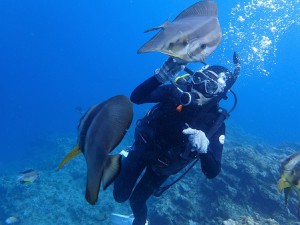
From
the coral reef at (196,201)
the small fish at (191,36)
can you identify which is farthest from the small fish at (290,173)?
the coral reef at (196,201)

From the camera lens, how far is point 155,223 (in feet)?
25.8

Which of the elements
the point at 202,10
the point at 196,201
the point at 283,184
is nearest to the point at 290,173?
the point at 283,184

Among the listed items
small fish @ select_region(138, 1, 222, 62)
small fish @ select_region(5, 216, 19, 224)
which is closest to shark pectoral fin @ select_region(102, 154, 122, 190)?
small fish @ select_region(138, 1, 222, 62)

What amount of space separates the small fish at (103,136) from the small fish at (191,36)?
34cm

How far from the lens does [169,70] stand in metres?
3.41

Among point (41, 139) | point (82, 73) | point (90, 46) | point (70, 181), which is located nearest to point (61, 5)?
point (90, 46)

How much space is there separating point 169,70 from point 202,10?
1.65 meters

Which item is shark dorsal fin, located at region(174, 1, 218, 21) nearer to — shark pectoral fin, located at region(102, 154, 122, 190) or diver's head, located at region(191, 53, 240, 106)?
shark pectoral fin, located at region(102, 154, 122, 190)

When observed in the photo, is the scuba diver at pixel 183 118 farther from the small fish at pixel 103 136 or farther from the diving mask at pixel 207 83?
the small fish at pixel 103 136

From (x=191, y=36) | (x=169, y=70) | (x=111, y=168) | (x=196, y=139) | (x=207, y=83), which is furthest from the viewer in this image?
(x=207, y=83)

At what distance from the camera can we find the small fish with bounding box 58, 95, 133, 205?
1232 millimetres

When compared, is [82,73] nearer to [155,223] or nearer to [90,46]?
[90,46]

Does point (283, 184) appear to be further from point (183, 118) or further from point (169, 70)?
point (183, 118)

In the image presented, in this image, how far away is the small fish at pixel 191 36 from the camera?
1438 millimetres
